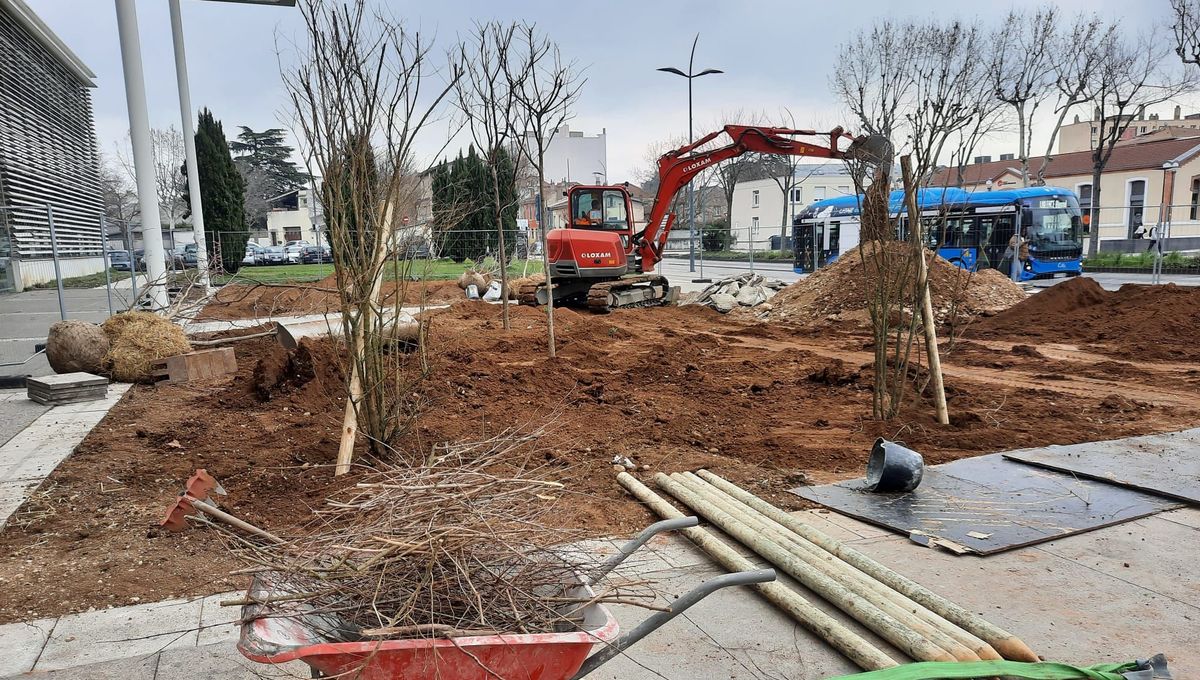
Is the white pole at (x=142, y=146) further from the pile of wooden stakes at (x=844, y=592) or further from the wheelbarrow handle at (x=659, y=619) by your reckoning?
the wheelbarrow handle at (x=659, y=619)

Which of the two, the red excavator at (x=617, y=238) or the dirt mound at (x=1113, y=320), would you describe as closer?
the dirt mound at (x=1113, y=320)

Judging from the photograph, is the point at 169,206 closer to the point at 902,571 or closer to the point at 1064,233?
the point at 1064,233

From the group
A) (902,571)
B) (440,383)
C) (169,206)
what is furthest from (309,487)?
(169,206)

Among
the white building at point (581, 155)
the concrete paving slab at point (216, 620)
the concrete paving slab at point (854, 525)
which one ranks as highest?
the white building at point (581, 155)

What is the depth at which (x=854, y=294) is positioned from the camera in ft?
48.4

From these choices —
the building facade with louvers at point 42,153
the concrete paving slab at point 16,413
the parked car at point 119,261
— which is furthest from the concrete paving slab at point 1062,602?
the parked car at point 119,261

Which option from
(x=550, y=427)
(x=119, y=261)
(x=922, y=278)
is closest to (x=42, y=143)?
(x=119, y=261)

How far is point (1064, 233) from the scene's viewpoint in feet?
70.8

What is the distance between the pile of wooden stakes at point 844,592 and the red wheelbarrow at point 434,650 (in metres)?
1.19

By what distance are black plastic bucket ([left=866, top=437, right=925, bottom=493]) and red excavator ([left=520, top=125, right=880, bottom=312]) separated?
411 inches

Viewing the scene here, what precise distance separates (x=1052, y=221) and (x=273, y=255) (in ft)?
111

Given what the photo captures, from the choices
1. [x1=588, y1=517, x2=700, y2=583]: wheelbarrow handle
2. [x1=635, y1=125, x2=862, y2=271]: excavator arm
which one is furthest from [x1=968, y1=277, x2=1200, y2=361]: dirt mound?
[x1=588, y1=517, x2=700, y2=583]: wheelbarrow handle

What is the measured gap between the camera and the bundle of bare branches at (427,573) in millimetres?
2047

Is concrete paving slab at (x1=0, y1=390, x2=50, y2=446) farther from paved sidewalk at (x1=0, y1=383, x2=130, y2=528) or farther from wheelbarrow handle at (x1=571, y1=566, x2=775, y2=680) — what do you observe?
wheelbarrow handle at (x1=571, y1=566, x2=775, y2=680)
